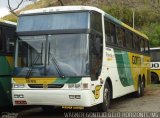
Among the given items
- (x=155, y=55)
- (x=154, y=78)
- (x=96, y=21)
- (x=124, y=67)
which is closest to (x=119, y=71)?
(x=124, y=67)

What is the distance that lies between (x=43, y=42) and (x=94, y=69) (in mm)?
1646

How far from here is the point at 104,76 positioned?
13883mm

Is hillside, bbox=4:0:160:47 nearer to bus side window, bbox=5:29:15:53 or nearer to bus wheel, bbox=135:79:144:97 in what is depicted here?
bus wheel, bbox=135:79:144:97

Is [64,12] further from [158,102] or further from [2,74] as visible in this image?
[158,102]

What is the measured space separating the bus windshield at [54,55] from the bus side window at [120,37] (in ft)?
13.1

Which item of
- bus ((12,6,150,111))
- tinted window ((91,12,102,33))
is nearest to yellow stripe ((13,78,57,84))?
bus ((12,6,150,111))

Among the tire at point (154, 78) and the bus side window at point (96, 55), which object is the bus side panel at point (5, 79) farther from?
the tire at point (154, 78)

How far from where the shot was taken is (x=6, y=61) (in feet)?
45.8

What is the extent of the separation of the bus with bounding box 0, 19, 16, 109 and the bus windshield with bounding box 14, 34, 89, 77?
93cm

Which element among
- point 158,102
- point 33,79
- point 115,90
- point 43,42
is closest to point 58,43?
point 43,42

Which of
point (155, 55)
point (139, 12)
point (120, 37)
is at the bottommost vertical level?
point (155, 55)

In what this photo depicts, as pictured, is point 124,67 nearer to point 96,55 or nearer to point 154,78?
point 96,55

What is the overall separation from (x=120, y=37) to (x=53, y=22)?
14.1 feet

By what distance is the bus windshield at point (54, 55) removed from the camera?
40.9 feet
